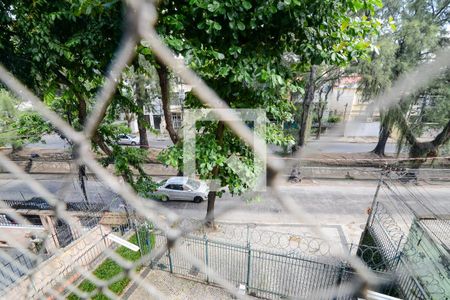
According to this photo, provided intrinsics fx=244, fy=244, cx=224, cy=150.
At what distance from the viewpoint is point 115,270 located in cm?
421

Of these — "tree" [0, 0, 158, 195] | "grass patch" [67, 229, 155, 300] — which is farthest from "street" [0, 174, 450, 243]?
"tree" [0, 0, 158, 195]

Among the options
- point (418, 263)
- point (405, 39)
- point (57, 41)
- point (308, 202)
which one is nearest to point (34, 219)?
point (57, 41)

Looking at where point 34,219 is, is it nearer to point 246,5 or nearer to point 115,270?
point 115,270

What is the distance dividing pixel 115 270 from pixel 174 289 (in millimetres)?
1072

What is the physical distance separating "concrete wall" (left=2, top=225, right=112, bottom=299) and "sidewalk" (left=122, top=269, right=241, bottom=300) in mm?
915

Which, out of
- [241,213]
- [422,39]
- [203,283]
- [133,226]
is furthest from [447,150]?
[133,226]

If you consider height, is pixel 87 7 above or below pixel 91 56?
above

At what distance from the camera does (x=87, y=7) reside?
2068mm

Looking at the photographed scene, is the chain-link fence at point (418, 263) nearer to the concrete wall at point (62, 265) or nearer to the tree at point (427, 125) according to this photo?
the concrete wall at point (62, 265)

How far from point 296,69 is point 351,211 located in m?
5.75

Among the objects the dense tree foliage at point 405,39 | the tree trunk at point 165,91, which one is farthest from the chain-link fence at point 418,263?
the dense tree foliage at point 405,39

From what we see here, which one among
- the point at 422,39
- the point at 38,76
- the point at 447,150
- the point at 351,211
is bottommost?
the point at 351,211

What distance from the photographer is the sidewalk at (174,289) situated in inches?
158

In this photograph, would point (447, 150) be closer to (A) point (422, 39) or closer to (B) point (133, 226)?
(A) point (422, 39)
